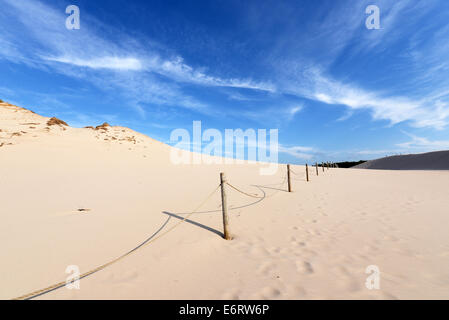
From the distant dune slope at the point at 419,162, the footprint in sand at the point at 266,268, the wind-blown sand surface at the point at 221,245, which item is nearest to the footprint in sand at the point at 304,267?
the wind-blown sand surface at the point at 221,245

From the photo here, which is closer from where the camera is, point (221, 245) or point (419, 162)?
point (221, 245)

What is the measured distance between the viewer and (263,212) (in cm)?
678

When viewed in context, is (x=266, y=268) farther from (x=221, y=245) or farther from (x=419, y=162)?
(x=419, y=162)

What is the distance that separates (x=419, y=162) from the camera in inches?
1405

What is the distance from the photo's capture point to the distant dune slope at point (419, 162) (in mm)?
30656

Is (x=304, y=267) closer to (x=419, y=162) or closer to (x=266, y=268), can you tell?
(x=266, y=268)

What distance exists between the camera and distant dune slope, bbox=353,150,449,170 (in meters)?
30.7

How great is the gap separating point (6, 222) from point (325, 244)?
907cm

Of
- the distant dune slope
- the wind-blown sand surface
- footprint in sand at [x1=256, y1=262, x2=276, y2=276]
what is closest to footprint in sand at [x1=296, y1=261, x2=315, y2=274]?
the wind-blown sand surface

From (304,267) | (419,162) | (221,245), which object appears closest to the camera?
(304,267)

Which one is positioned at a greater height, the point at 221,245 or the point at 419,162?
the point at 419,162

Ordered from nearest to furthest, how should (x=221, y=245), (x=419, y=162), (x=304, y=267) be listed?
(x=304, y=267) → (x=221, y=245) → (x=419, y=162)

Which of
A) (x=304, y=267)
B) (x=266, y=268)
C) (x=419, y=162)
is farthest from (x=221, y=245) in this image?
(x=419, y=162)

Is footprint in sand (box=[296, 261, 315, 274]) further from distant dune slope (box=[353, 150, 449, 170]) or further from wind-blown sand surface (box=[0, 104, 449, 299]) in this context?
distant dune slope (box=[353, 150, 449, 170])
